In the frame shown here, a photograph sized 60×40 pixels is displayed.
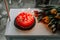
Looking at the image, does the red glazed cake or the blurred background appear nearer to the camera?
the red glazed cake

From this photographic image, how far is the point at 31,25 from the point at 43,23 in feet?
0.47

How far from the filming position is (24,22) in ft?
4.81

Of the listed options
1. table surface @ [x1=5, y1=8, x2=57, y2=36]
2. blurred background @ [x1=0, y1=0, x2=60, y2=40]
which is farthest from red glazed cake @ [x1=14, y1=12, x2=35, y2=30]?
blurred background @ [x1=0, y1=0, x2=60, y2=40]

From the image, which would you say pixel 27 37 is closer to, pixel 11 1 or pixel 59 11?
→ pixel 59 11

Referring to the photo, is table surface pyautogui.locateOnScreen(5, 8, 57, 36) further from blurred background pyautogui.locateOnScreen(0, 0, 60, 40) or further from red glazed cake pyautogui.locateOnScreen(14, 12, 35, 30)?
blurred background pyautogui.locateOnScreen(0, 0, 60, 40)

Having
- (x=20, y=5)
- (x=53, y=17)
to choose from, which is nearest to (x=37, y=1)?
(x=20, y=5)

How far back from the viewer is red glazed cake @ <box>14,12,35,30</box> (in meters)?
1.47

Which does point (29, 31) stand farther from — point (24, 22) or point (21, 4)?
point (21, 4)

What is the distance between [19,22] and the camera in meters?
1.48

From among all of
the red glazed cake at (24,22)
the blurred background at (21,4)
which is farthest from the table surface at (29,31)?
the blurred background at (21,4)

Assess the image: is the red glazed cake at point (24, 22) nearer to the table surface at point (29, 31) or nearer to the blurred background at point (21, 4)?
the table surface at point (29, 31)

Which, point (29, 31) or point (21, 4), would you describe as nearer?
point (29, 31)

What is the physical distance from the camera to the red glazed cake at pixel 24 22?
147 cm

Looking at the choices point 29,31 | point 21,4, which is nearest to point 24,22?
point 29,31
